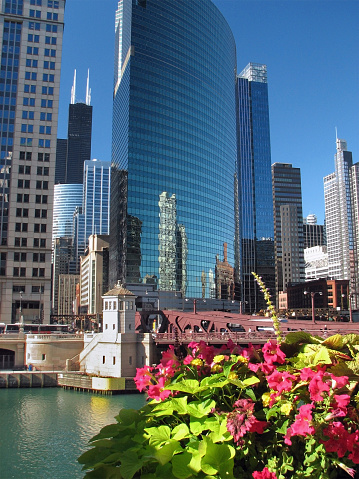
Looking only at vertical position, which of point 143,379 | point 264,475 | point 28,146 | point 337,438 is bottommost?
point 264,475

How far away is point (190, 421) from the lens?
546 centimetres

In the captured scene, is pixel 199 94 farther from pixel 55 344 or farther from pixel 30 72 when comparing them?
pixel 55 344

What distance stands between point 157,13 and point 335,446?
151 meters

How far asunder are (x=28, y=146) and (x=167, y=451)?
4356 inches

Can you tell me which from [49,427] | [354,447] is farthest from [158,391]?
[49,427]

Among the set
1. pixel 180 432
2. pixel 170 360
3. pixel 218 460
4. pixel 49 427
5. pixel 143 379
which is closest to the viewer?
pixel 218 460

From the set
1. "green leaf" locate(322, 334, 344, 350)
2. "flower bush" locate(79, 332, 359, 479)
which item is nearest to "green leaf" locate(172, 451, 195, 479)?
"flower bush" locate(79, 332, 359, 479)

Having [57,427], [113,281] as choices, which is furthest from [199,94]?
[57,427]

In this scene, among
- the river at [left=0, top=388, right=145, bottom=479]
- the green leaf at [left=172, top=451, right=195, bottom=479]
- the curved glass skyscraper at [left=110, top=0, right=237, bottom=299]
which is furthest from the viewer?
the curved glass skyscraper at [left=110, top=0, right=237, bottom=299]

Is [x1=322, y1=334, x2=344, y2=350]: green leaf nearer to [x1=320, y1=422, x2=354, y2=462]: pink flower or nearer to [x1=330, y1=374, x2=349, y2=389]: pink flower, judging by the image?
[x1=330, y1=374, x2=349, y2=389]: pink flower

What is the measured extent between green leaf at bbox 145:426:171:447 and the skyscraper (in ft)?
319

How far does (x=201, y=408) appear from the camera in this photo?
5500mm

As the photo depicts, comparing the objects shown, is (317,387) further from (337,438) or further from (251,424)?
(251,424)

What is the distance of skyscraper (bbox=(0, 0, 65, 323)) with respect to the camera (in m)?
101
